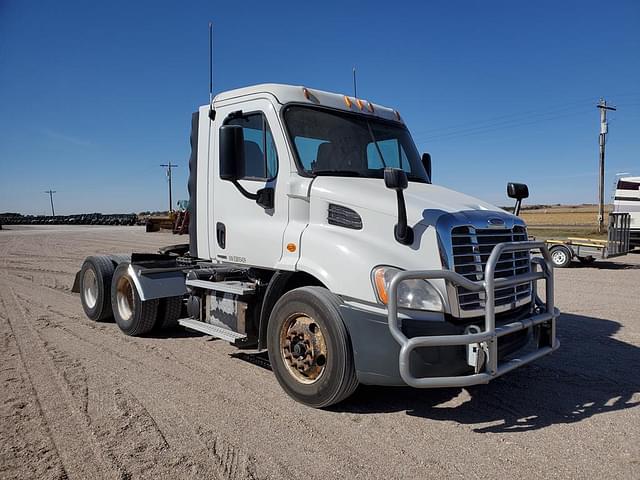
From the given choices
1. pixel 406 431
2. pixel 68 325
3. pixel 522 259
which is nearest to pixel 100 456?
pixel 406 431

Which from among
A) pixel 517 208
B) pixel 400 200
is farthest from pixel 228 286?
pixel 517 208

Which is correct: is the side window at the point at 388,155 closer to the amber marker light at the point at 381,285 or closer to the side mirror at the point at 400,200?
the side mirror at the point at 400,200

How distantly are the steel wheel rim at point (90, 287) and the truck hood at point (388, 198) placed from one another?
15.6 ft

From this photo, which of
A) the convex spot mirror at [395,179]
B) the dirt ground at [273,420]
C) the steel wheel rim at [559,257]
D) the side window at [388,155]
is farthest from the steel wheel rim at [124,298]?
the steel wheel rim at [559,257]

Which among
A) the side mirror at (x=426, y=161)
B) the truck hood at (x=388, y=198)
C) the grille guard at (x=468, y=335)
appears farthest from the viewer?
the side mirror at (x=426, y=161)

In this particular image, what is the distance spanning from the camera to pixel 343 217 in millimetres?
4301

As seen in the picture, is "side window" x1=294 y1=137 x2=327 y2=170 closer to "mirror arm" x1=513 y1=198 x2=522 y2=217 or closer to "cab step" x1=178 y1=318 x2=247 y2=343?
"cab step" x1=178 y1=318 x2=247 y2=343

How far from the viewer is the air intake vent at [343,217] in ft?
13.8

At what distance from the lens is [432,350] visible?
12.0ft

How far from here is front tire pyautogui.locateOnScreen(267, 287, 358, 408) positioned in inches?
153

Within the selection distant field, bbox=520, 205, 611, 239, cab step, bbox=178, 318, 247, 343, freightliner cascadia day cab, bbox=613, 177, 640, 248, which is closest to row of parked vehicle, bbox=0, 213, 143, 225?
distant field, bbox=520, 205, 611, 239

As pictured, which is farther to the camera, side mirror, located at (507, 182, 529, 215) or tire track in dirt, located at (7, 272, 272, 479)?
side mirror, located at (507, 182, 529, 215)

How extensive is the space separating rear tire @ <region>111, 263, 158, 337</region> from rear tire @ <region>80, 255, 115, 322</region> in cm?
31

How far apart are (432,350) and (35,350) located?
15.4 feet
